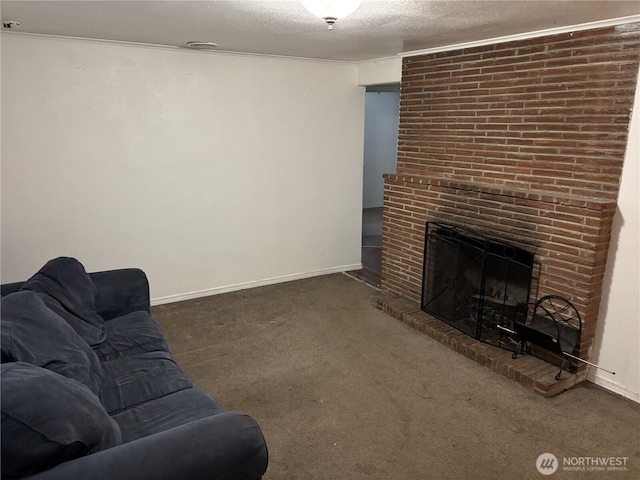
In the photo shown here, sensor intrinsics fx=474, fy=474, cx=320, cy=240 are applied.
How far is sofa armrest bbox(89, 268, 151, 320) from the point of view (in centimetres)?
296

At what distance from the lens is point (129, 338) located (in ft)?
8.77

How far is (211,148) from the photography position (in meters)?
4.30

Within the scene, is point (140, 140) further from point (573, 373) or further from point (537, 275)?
point (573, 373)

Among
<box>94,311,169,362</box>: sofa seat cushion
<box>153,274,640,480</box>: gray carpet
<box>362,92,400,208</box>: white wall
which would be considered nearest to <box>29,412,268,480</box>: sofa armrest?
<box>153,274,640,480</box>: gray carpet

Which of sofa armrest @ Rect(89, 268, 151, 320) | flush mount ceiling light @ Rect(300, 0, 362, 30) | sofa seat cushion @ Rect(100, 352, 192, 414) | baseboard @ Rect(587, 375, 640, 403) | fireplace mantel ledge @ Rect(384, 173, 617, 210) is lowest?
baseboard @ Rect(587, 375, 640, 403)

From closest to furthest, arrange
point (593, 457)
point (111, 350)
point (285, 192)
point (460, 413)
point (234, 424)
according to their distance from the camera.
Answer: point (234, 424)
point (593, 457)
point (111, 350)
point (460, 413)
point (285, 192)

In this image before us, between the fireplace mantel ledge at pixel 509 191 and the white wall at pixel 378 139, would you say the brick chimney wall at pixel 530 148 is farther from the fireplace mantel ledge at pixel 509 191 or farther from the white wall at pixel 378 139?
the white wall at pixel 378 139

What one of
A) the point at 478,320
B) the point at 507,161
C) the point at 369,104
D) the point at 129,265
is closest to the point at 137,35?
the point at 129,265

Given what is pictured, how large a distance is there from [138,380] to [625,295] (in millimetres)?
2845

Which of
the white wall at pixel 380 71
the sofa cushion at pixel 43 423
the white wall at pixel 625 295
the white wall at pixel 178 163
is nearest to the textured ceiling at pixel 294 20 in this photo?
the white wall at pixel 178 163

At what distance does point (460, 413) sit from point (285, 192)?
9.08 ft

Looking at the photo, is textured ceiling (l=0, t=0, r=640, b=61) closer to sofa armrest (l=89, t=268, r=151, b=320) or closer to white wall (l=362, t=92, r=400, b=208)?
sofa armrest (l=89, t=268, r=151, b=320)

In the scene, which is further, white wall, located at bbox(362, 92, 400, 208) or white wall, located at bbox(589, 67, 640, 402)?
white wall, located at bbox(362, 92, 400, 208)

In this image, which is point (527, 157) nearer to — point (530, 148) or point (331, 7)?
point (530, 148)
